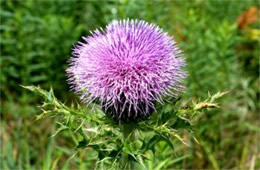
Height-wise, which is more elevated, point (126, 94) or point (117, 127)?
point (126, 94)

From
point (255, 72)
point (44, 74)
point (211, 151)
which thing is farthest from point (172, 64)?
point (255, 72)

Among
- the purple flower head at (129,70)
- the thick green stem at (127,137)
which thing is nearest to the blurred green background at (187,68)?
the thick green stem at (127,137)

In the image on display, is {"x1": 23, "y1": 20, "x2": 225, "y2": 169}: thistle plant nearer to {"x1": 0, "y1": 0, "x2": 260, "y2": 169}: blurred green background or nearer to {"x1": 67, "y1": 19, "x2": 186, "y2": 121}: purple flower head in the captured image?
{"x1": 67, "y1": 19, "x2": 186, "y2": 121}: purple flower head

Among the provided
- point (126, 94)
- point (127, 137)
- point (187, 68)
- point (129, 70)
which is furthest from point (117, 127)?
point (187, 68)

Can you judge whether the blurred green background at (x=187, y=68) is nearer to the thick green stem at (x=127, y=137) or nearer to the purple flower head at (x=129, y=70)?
the thick green stem at (x=127, y=137)

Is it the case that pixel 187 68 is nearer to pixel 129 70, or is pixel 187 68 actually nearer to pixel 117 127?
pixel 117 127

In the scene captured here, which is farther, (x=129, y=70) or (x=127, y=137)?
(x=127, y=137)
